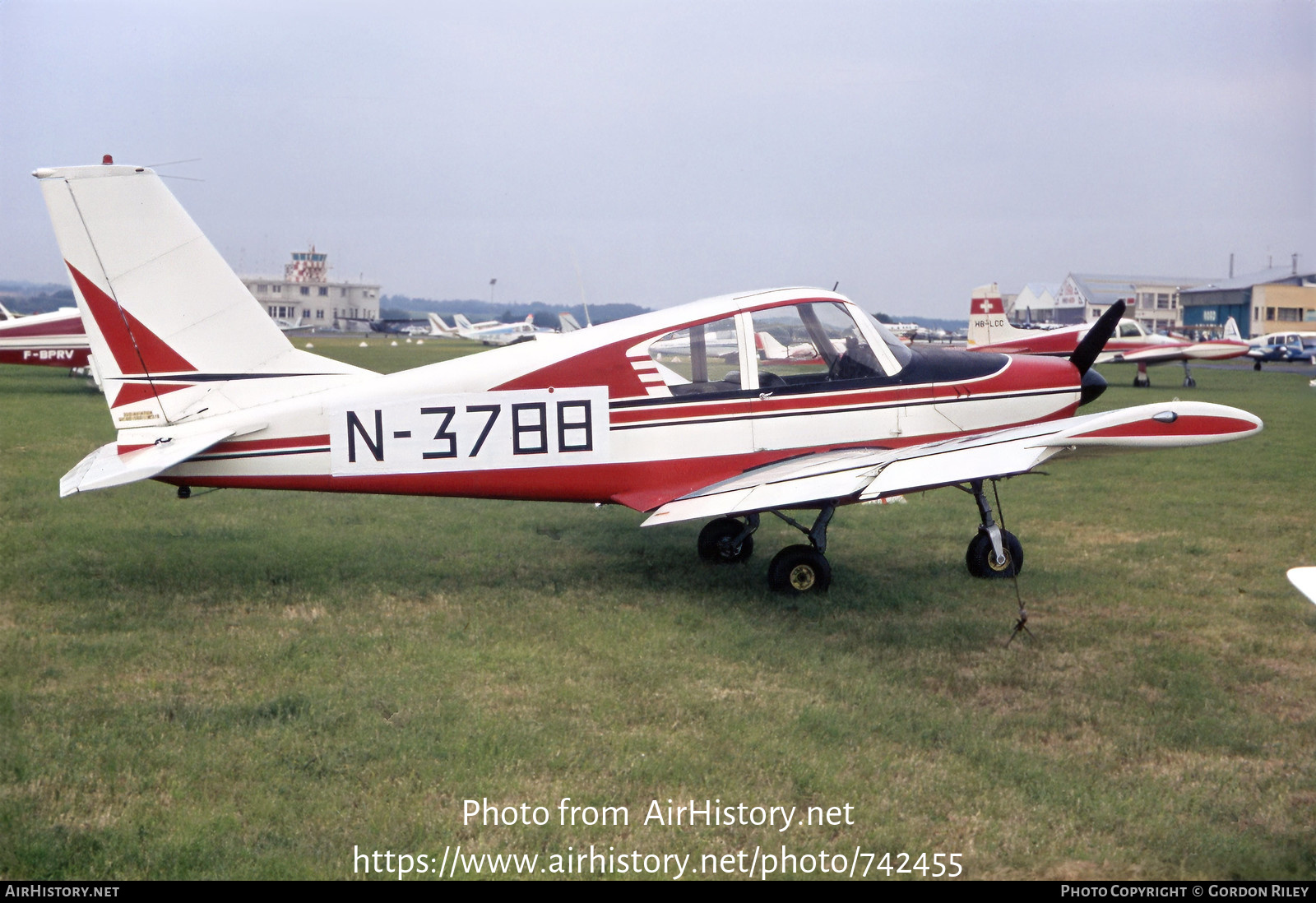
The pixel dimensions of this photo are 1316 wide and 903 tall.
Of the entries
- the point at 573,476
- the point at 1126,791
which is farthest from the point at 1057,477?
the point at 1126,791

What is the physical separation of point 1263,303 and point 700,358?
88.4 m

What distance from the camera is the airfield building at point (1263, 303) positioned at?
80562 mm

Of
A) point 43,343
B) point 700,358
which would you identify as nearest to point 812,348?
point 700,358

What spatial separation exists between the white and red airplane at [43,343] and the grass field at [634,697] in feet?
59.2

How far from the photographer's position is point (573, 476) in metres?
7.44

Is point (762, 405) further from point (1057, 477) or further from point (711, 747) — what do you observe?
point (1057, 477)

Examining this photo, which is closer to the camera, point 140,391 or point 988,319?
point 140,391

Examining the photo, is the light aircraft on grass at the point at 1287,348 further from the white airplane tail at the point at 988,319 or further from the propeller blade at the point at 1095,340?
the propeller blade at the point at 1095,340

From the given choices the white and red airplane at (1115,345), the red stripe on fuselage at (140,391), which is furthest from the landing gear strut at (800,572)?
the white and red airplane at (1115,345)

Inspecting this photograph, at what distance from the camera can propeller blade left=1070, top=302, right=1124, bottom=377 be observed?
25.0ft

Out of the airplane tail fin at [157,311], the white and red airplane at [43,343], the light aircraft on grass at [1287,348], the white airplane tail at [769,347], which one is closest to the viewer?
the airplane tail fin at [157,311]

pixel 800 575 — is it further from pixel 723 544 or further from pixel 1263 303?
pixel 1263 303

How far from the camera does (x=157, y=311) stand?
7227 millimetres

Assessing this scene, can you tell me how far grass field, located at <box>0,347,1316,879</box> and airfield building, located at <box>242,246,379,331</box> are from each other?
12084 centimetres
